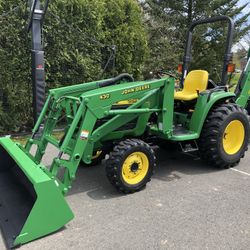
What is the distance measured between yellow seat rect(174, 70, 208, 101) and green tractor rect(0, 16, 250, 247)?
15 millimetres

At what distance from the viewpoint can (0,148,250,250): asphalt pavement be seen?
10.3ft

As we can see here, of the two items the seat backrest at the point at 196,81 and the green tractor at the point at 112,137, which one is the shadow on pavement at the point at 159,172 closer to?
the green tractor at the point at 112,137

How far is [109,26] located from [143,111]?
5031 mm

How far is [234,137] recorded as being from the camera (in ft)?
17.0

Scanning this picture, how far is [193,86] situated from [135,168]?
183 cm

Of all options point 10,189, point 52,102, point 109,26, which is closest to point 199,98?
point 52,102

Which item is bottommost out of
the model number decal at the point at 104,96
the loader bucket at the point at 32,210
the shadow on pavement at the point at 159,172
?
the shadow on pavement at the point at 159,172

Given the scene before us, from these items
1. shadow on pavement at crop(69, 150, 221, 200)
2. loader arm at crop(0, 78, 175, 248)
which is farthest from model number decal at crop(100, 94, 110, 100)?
shadow on pavement at crop(69, 150, 221, 200)

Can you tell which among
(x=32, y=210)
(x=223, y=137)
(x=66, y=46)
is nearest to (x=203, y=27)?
(x=66, y=46)

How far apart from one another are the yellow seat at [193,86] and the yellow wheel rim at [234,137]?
2.25 ft

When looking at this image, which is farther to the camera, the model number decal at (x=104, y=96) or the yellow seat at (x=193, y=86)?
the yellow seat at (x=193, y=86)

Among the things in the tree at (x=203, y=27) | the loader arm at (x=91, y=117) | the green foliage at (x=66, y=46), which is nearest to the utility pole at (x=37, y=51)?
the green foliage at (x=66, y=46)

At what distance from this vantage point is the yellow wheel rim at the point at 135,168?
4.08m

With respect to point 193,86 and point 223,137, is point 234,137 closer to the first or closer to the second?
point 223,137
